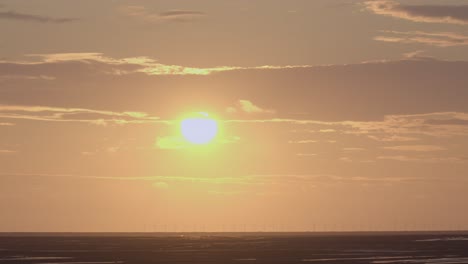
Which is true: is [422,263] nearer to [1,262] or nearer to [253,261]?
[253,261]

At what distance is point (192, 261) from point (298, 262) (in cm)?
1169

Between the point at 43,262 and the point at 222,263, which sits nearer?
the point at 222,263

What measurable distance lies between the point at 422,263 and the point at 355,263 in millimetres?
7296

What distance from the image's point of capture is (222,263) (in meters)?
A: 101

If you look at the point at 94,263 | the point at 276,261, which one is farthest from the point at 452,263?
the point at 94,263

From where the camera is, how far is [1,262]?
105 m

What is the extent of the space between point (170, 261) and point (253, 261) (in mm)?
9213

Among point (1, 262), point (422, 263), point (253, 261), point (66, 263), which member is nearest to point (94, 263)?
point (66, 263)

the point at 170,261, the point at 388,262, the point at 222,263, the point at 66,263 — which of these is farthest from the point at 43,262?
the point at 388,262

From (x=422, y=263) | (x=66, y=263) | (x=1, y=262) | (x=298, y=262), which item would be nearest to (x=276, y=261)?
(x=298, y=262)

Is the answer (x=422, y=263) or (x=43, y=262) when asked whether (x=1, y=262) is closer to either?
(x=43, y=262)

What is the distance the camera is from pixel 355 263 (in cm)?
10294

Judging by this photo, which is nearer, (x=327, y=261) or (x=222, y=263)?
(x=222, y=263)

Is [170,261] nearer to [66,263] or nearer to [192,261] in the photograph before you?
[192,261]
